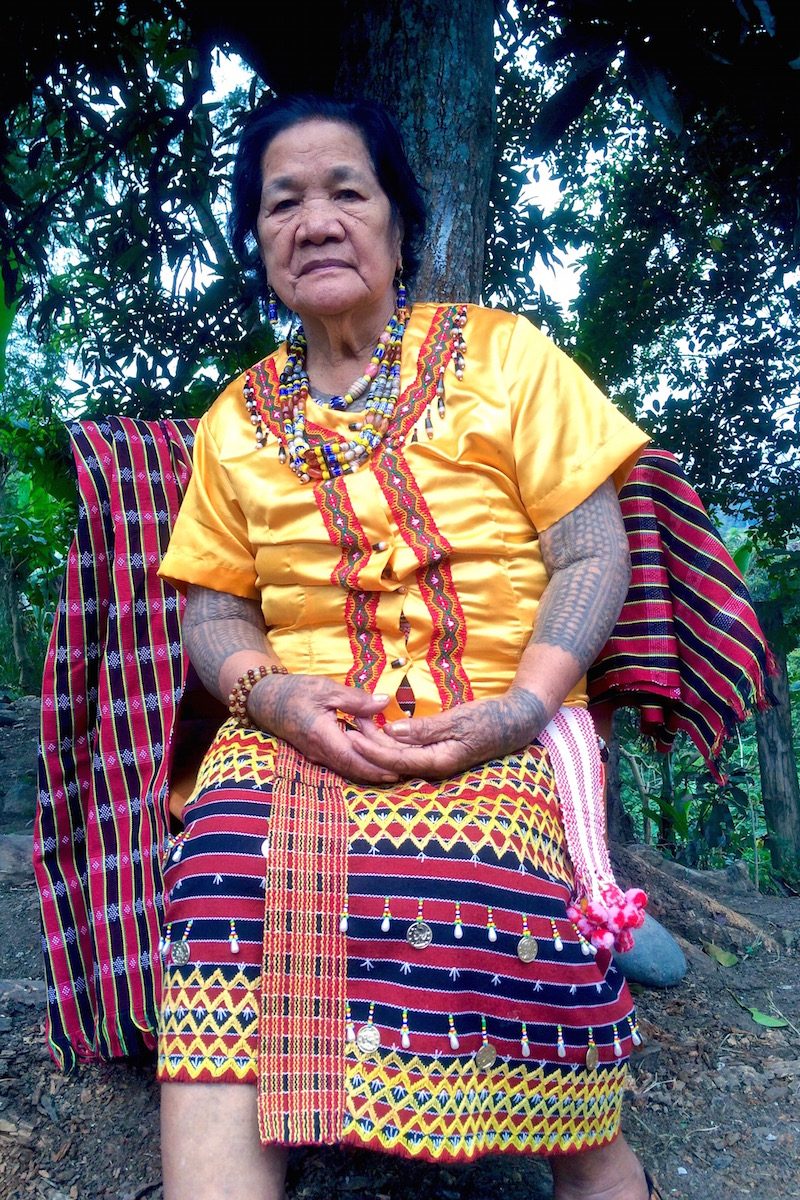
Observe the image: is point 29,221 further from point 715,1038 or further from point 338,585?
point 715,1038

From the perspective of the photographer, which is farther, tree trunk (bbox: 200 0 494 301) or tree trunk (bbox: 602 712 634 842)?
tree trunk (bbox: 602 712 634 842)

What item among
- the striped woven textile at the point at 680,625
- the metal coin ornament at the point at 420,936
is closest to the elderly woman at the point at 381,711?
the metal coin ornament at the point at 420,936

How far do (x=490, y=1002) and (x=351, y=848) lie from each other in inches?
12.7

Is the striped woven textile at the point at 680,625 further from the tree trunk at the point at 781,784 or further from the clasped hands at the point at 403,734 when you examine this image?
the tree trunk at the point at 781,784

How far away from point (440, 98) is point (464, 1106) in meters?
2.64

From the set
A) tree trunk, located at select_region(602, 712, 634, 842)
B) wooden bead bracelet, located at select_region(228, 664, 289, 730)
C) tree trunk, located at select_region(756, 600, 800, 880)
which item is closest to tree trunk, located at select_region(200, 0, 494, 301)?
wooden bead bracelet, located at select_region(228, 664, 289, 730)

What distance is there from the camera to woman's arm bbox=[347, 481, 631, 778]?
172 centimetres

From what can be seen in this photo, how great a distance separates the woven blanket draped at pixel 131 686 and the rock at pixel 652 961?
873mm

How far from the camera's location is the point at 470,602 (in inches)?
78.6

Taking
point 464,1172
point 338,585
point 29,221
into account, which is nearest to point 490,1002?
point 464,1172

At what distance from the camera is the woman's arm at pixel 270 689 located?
1770 millimetres

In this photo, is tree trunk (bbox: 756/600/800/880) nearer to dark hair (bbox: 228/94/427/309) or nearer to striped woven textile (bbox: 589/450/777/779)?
striped woven textile (bbox: 589/450/777/779)

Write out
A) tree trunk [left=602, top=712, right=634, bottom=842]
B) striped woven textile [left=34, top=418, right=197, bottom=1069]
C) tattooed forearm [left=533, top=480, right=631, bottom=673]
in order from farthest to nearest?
tree trunk [left=602, top=712, right=634, bottom=842] → striped woven textile [left=34, top=418, right=197, bottom=1069] → tattooed forearm [left=533, top=480, right=631, bottom=673]

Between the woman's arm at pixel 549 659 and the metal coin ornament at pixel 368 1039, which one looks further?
the woman's arm at pixel 549 659
